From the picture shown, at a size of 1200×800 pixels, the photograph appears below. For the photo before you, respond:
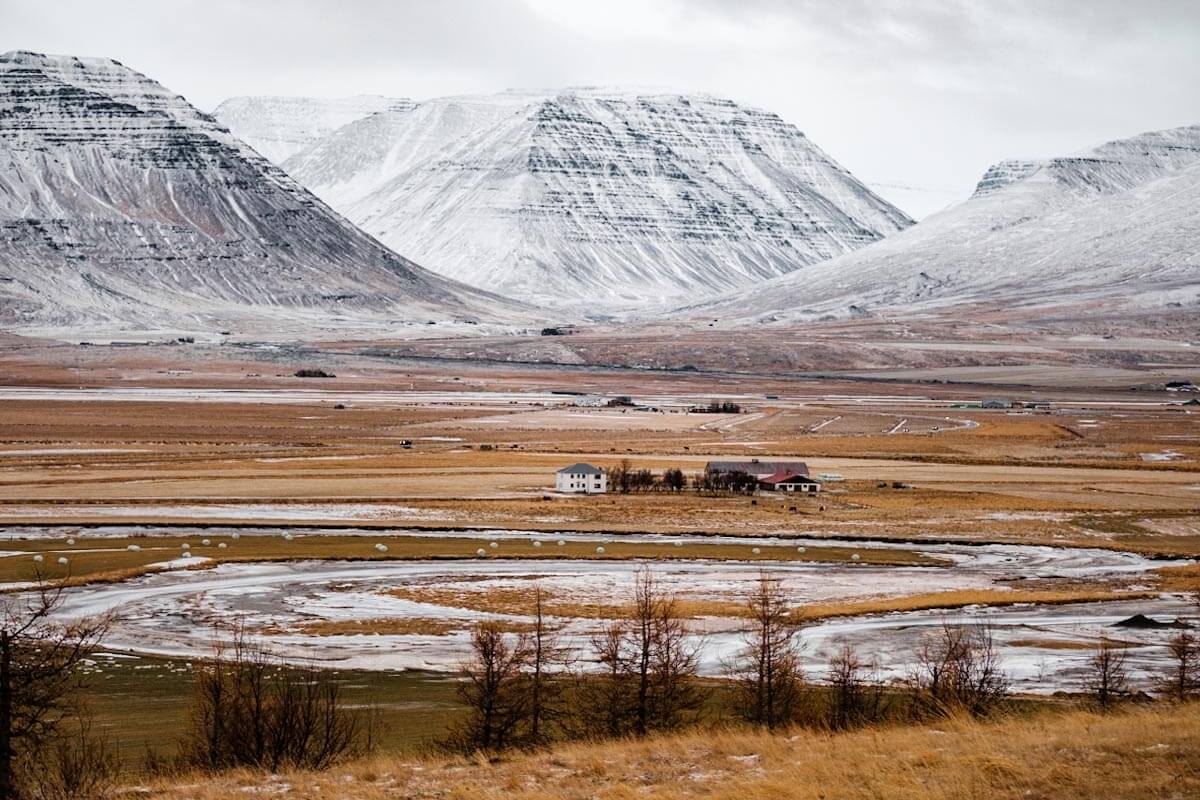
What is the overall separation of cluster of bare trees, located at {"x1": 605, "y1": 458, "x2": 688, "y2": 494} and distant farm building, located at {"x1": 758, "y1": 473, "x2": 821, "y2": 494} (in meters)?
4.81

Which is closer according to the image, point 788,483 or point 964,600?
point 964,600

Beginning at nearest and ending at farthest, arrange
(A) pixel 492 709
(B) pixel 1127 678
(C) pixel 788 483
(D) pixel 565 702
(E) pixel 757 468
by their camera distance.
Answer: (A) pixel 492 709 < (D) pixel 565 702 < (B) pixel 1127 678 < (C) pixel 788 483 < (E) pixel 757 468

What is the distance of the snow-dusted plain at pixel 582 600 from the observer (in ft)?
139

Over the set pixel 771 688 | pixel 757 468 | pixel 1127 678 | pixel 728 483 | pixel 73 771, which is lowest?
pixel 728 483

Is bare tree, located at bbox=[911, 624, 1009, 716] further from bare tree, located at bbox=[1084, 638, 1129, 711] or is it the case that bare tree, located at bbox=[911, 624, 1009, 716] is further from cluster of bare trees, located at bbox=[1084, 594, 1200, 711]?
cluster of bare trees, located at bbox=[1084, 594, 1200, 711]

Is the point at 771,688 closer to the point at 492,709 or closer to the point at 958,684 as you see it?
the point at 958,684

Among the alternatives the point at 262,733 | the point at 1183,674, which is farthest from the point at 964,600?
the point at 262,733

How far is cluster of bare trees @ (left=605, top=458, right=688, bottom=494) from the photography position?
8911cm

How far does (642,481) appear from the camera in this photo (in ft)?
296

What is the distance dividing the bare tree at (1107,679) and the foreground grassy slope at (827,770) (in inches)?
235

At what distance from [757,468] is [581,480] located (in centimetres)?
1179

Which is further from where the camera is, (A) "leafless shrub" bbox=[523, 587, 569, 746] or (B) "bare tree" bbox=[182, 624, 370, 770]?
(A) "leafless shrub" bbox=[523, 587, 569, 746]

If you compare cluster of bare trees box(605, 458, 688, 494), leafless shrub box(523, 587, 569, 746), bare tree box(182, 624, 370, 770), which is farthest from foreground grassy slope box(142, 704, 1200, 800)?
cluster of bare trees box(605, 458, 688, 494)

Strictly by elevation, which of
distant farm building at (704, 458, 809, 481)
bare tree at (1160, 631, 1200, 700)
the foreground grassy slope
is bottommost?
distant farm building at (704, 458, 809, 481)
